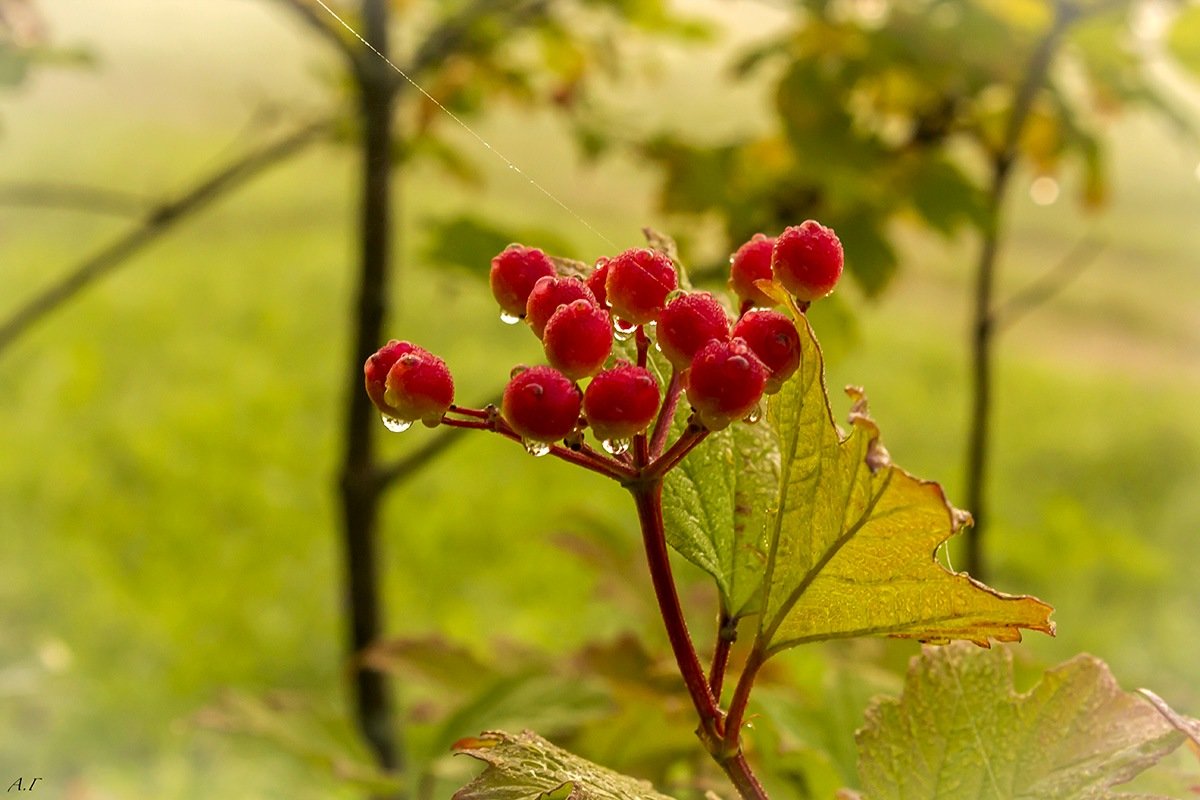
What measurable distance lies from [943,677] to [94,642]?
93 centimetres

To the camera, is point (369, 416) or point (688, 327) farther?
point (369, 416)

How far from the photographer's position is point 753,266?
17 centimetres

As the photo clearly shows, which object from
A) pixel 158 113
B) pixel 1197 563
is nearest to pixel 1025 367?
pixel 1197 563

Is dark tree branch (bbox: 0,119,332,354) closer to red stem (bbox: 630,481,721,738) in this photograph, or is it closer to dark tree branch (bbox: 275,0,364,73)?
dark tree branch (bbox: 275,0,364,73)

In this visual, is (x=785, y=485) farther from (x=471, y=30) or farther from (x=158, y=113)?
(x=158, y=113)

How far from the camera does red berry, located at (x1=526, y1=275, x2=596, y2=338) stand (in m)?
0.16

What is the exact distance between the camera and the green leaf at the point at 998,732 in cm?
17

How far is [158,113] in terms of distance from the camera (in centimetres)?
96

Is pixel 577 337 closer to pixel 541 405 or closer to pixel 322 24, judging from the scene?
pixel 541 405

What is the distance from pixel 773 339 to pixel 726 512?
0.04 meters

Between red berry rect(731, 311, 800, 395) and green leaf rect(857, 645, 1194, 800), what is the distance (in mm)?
71

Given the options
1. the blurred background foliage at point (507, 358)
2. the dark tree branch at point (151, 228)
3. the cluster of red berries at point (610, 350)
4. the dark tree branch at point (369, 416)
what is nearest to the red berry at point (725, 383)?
the cluster of red berries at point (610, 350)

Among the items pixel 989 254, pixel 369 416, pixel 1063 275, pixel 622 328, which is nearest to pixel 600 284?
pixel 622 328

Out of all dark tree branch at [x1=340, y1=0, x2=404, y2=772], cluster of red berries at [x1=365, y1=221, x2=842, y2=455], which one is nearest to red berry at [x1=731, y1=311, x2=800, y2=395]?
cluster of red berries at [x1=365, y1=221, x2=842, y2=455]
